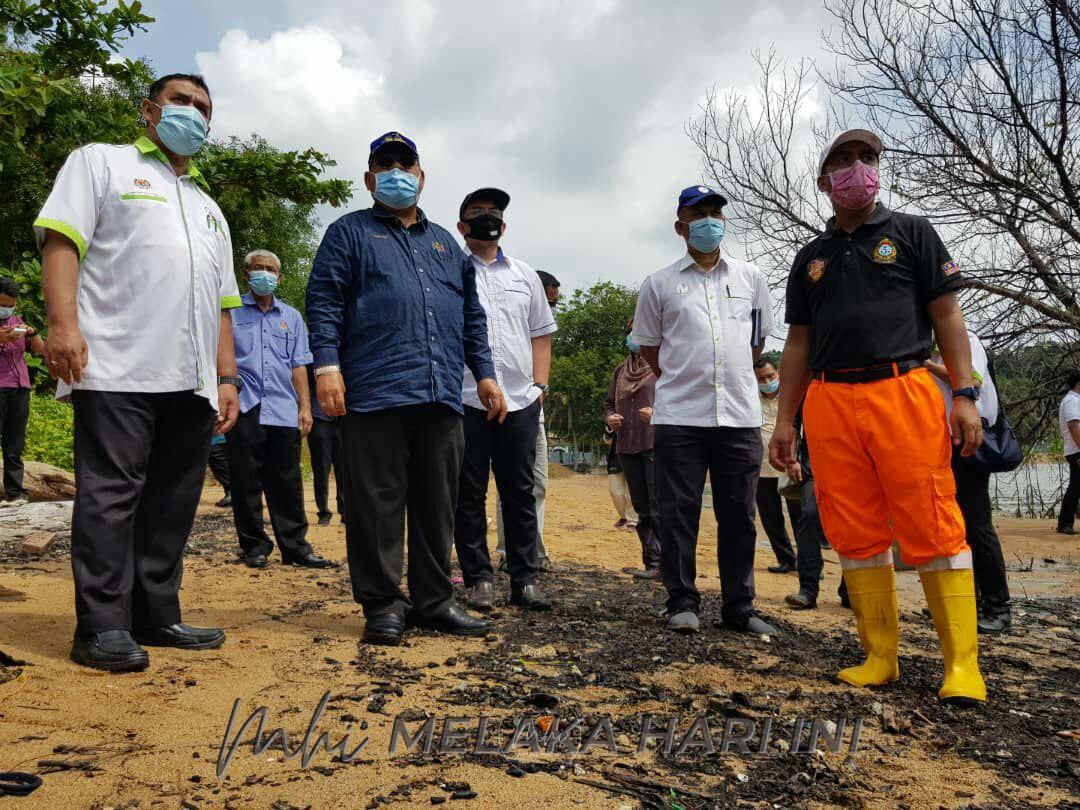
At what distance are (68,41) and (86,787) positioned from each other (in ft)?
32.6

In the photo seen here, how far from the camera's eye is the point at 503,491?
4.38 meters

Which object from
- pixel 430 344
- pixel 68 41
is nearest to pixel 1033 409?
pixel 430 344

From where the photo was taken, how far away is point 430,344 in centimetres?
348

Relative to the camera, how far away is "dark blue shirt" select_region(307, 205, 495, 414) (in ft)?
11.1

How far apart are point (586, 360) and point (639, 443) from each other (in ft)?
97.5

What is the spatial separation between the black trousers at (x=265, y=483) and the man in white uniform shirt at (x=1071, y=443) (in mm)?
8437

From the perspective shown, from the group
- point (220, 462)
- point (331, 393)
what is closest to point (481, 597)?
point (331, 393)

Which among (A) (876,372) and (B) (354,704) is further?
(A) (876,372)

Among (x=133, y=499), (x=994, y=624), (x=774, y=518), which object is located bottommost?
(x=994, y=624)

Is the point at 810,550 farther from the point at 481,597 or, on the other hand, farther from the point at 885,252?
the point at 885,252

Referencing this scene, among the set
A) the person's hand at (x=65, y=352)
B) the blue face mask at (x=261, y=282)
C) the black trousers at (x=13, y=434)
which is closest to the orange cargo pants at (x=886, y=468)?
the person's hand at (x=65, y=352)

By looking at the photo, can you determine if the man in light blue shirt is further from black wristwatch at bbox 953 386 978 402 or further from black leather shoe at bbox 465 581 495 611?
black wristwatch at bbox 953 386 978 402

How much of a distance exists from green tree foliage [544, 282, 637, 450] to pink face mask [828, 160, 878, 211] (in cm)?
3042

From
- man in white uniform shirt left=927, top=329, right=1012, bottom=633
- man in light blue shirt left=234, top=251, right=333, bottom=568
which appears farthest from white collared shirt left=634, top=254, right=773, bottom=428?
man in light blue shirt left=234, top=251, right=333, bottom=568
